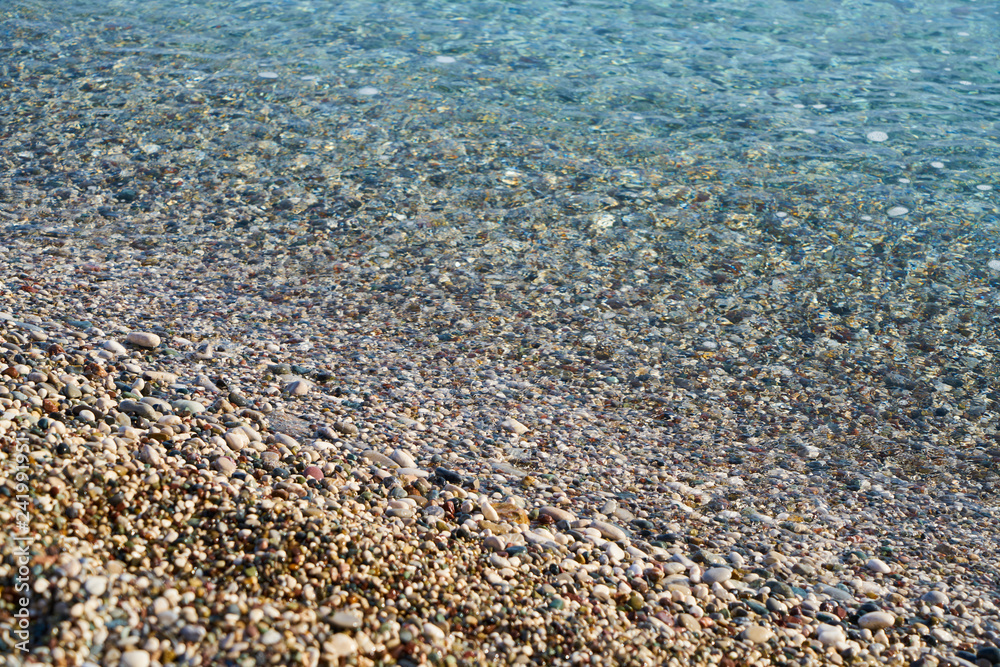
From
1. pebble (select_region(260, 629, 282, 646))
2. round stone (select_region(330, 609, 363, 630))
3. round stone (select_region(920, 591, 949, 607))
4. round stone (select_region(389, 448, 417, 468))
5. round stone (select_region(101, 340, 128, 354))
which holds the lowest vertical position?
round stone (select_region(920, 591, 949, 607))

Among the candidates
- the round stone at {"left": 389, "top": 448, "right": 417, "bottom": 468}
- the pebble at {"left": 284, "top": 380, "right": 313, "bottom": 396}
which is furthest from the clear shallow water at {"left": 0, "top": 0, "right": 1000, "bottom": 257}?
the round stone at {"left": 389, "top": 448, "right": 417, "bottom": 468}

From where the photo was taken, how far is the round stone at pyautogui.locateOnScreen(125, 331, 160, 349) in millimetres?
4324

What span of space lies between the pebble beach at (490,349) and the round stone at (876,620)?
0.01m

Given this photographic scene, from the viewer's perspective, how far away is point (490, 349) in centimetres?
502

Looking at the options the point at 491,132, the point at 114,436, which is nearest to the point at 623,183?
the point at 491,132

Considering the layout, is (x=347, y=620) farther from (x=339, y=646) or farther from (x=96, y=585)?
(x=96, y=585)

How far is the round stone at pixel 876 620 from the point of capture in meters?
3.17

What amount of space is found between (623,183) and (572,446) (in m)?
3.53

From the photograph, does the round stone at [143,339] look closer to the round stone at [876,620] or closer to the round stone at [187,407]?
the round stone at [187,407]

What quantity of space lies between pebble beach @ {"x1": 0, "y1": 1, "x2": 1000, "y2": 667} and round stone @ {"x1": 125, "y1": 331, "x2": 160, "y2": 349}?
2 cm

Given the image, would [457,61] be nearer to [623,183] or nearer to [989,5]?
[623,183]

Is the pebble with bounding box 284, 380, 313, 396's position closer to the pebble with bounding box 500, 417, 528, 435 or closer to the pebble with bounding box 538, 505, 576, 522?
the pebble with bounding box 500, 417, 528, 435

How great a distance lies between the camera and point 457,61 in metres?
9.36

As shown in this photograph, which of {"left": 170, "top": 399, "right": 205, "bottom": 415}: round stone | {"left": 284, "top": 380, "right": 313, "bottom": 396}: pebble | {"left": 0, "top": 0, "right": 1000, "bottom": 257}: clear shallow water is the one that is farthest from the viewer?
{"left": 0, "top": 0, "right": 1000, "bottom": 257}: clear shallow water
